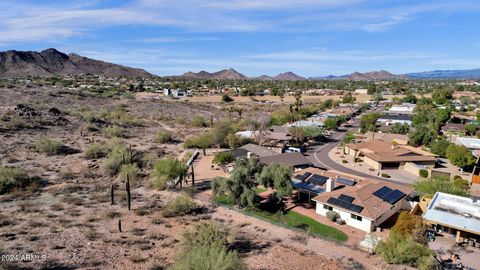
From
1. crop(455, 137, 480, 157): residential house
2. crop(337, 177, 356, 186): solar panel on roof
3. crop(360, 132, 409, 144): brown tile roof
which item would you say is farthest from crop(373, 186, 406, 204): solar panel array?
crop(360, 132, 409, 144): brown tile roof

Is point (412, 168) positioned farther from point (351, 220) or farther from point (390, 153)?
point (351, 220)

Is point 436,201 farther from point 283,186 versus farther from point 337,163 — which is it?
point 337,163

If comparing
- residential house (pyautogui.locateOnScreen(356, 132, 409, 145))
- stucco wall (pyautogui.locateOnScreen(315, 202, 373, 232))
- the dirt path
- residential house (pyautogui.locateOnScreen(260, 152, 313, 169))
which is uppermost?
residential house (pyautogui.locateOnScreen(356, 132, 409, 145))

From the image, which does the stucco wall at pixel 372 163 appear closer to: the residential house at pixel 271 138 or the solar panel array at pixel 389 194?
the residential house at pixel 271 138

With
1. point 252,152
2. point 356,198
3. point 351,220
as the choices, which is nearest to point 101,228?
point 351,220

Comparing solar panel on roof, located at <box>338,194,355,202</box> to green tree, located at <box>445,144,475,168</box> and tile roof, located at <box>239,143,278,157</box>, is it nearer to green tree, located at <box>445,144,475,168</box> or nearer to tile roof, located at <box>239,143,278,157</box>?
tile roof, located at <box>239,143,278,157</box>

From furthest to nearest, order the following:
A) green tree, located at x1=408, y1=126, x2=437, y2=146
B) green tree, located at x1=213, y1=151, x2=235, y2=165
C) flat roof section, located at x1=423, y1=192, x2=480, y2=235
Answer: green tree, located at x1=408, y1=126, x2=437, y2=146 → green tree, located at x1=213, y1=151, x2=235, y2=165 → flat roof section, located at x1=423, y1=192, x2=480, y2=235

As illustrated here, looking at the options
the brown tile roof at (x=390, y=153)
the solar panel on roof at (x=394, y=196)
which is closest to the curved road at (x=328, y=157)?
the brown tile roof at (x=390, y=153)
